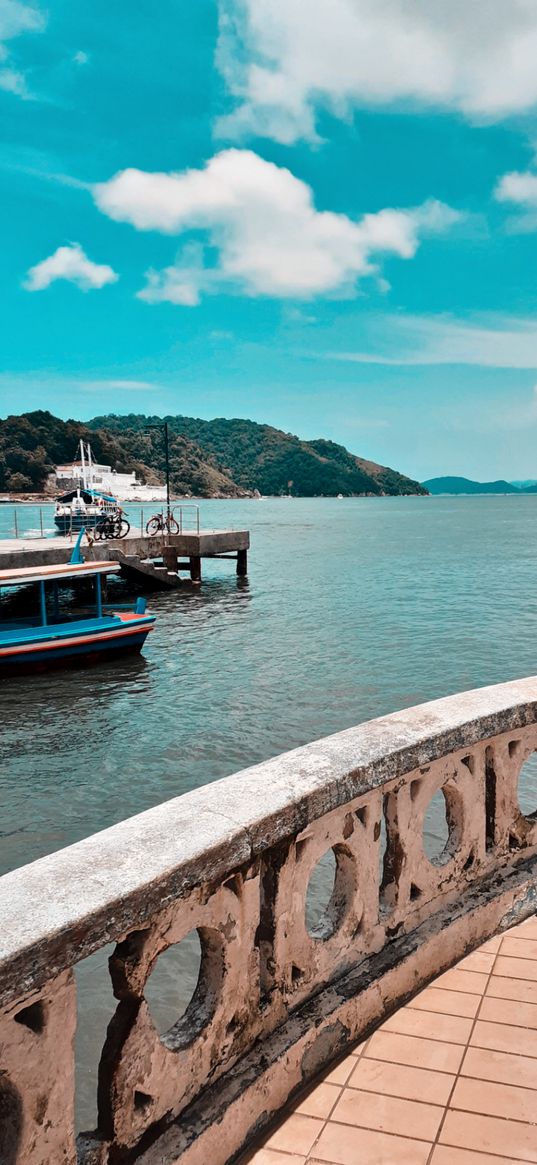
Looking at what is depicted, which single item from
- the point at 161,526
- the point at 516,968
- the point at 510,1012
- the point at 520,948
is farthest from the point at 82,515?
the point at 510,1012

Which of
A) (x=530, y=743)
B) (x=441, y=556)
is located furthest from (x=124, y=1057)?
(x=441, y=556)

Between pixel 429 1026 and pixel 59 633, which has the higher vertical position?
pixel 429 1026

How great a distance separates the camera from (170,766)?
15.7 m

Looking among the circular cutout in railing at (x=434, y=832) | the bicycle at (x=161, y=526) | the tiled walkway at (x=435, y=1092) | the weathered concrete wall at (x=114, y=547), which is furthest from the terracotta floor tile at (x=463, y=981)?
the bicycle at (x=161, y=526)

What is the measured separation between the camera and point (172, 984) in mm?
8758

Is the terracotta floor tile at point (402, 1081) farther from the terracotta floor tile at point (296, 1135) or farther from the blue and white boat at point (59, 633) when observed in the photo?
the blue and white boat at point (59, 633)

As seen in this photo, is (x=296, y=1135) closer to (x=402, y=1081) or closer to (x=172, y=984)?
(x=402, y=1081)

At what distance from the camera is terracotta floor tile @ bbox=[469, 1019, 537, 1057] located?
9.71ft

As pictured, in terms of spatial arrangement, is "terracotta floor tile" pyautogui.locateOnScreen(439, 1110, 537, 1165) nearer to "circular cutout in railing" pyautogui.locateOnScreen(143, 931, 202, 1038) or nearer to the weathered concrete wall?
"circular cutout in railing" pyautogui.locateOnScreen(143, 931, 202, 1038)

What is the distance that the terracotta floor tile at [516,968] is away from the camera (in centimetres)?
342

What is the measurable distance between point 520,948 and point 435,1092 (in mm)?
1054

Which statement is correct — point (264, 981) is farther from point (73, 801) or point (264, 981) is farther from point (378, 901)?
point (73, 801)

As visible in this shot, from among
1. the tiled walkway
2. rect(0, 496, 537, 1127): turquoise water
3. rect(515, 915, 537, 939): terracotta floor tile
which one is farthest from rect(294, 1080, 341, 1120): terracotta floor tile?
rect(0, 496, 537, 1127): turquoise water

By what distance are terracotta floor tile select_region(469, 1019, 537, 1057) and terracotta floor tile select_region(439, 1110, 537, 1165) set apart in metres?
0.35
